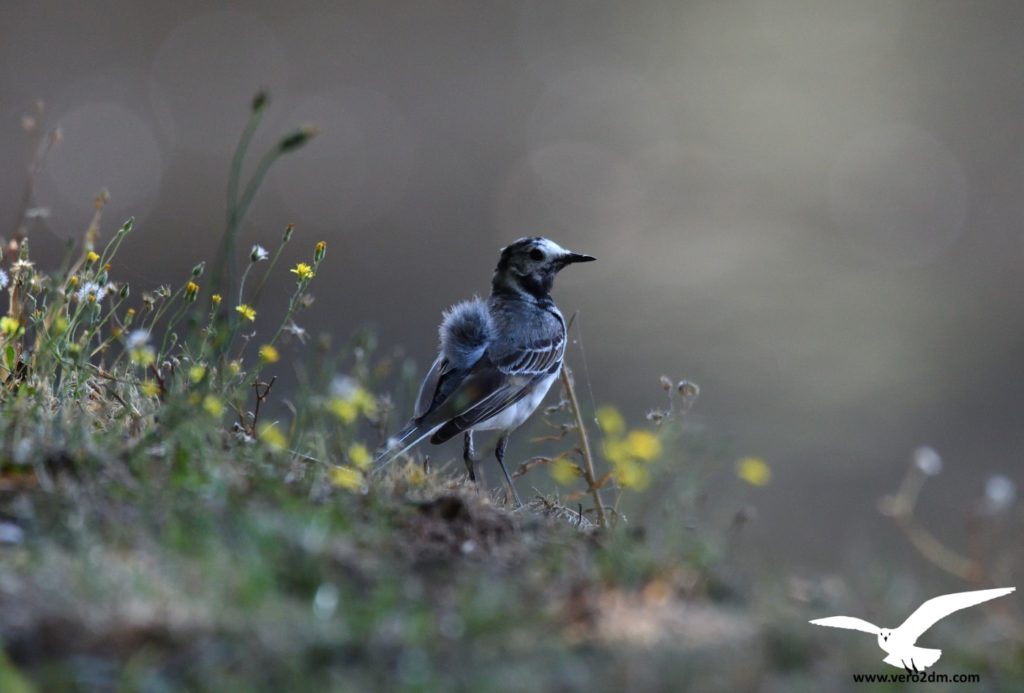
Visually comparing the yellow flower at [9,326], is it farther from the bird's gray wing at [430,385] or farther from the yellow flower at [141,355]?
the bird's gray wing at [430,385]

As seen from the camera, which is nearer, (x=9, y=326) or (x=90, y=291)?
(x=9, y=326)

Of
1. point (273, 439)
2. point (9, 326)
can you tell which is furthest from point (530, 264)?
point (9, 326)

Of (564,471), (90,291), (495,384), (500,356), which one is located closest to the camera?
(564,471)

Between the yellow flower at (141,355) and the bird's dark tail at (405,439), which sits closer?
the yellow flower at (141,355)

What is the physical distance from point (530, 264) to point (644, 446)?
4.40 m

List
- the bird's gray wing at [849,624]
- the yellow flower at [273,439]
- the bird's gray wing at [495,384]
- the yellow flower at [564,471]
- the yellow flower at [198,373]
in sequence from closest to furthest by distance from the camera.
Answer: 1. the bird's gray wing at [849,624]
2. the yellow flower at [273,439]
3. the yellow flower at [198,373]
4. the yellow flower at [564,471]
5. the bird's gray wing at [495,384]

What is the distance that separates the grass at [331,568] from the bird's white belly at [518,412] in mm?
2060

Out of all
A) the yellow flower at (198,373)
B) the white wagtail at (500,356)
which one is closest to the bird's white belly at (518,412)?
the white wagtail at (500,356)

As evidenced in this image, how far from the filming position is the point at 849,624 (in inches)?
163

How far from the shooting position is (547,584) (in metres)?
4.10

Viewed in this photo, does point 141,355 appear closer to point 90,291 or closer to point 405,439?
point 90,291

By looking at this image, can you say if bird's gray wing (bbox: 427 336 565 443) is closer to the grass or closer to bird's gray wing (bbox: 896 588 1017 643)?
the grass

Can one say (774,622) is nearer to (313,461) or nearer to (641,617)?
(641,617)

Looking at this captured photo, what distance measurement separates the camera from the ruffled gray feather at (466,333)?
26.5ft
